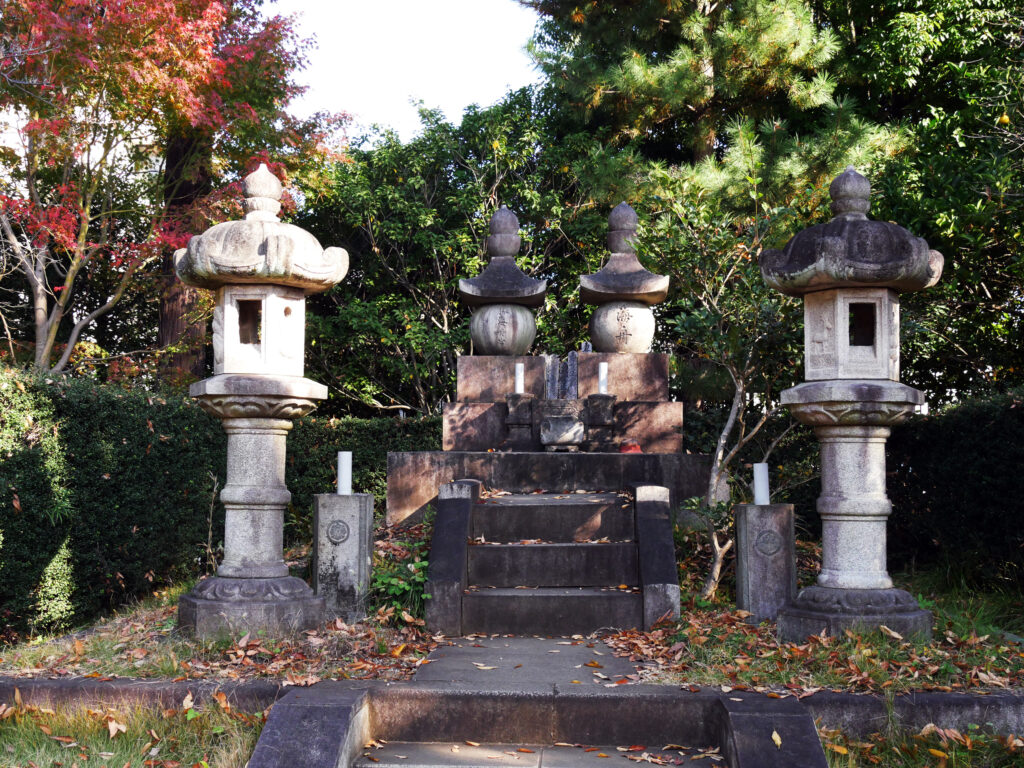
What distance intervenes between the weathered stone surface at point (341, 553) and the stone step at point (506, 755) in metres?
1.80

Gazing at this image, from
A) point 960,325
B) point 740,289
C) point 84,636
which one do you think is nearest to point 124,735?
point 84,636

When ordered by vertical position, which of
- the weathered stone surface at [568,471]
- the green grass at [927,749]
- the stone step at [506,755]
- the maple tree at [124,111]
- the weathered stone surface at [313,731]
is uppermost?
the maple tree at [124,111]

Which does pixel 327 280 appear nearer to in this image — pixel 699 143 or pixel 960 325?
pixel 960 325

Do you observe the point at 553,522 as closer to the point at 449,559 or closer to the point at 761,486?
the point at 449,559

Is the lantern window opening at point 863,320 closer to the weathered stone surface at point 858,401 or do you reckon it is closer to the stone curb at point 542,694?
the weathered stone surface at point 858,401

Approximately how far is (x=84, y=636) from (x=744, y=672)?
452 centimetres

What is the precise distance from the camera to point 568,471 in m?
7.68

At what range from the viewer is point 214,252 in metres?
5.28

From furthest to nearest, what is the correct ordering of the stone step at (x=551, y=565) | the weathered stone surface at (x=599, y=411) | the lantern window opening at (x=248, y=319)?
the weathered stone surface at (x=599, y=411)
the stone step at (x=551, y=565)
the lantern window opening at (x=248, y=319)

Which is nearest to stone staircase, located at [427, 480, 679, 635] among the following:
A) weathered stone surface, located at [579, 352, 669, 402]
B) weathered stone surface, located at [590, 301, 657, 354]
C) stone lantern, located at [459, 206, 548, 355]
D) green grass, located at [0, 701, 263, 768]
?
green grass, located at [0, 701, 263, 768]

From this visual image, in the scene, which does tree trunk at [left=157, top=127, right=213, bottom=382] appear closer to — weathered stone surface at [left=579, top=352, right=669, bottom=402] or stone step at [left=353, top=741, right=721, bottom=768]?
weathered stone surface at [left=579, top=352, right=669, bottom=402]

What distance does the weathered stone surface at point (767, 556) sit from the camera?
5680mm

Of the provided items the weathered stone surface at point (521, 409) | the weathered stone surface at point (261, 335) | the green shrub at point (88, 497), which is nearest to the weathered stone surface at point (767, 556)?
the weathered stone surface at point (521, 409)

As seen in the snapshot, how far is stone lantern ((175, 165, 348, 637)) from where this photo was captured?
5172mm
